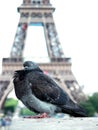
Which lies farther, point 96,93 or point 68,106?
point 96,93

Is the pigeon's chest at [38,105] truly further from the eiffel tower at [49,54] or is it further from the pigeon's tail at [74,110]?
the eiffel tower at [49,54]

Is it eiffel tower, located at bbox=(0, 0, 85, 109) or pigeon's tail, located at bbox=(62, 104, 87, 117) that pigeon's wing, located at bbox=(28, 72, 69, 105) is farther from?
eiffel tower, located at bbox=(0, 0, 85, 109)

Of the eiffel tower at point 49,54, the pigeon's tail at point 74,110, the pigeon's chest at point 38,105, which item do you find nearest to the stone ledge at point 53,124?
the pigeon's chest at point 38,105

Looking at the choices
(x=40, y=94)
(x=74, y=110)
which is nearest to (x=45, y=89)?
(x=40, y=94)

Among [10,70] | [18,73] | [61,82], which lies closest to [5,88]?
[10,70]

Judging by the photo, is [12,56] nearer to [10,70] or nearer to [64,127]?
[10,70]

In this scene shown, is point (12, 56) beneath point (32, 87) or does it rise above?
above

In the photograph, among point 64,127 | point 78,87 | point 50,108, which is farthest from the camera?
point 78,87

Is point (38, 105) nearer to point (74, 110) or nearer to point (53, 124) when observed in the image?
point (74, 110)
